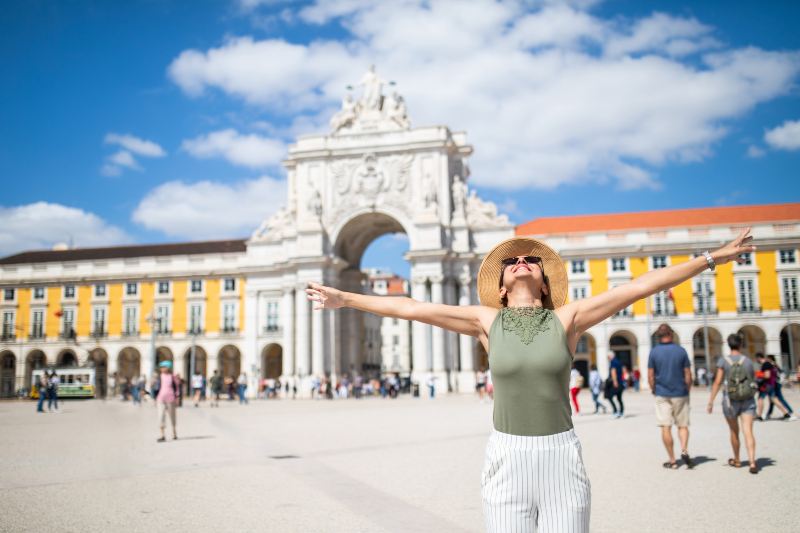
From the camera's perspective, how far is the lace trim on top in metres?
3.72

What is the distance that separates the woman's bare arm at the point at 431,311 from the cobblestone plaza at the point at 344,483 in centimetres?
356

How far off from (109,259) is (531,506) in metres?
69.0

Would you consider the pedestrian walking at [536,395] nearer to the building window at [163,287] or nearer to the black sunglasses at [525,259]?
the black sunglasses at [525,259]

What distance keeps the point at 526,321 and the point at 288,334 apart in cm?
5125

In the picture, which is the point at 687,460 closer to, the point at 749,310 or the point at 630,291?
the point at 630,291

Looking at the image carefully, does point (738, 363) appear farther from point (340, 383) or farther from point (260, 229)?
point (260, 229)

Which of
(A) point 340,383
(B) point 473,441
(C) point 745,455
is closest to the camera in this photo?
(C) point 745,455

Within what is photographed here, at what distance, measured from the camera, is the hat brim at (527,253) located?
425 cm

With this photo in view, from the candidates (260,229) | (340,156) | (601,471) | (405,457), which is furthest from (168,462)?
(260,229)

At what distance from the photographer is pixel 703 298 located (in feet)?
172

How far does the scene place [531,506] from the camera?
11.8 ft

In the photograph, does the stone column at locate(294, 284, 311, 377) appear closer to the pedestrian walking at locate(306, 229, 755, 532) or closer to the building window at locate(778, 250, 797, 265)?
the building window at locate(778, 250, 797, 265)

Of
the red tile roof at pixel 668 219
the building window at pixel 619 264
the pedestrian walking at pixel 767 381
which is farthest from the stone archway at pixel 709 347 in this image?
the pedestrian walking at pixel 767 381

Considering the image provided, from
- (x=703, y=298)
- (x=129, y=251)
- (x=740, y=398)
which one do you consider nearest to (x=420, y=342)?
(x=703, y=298)
